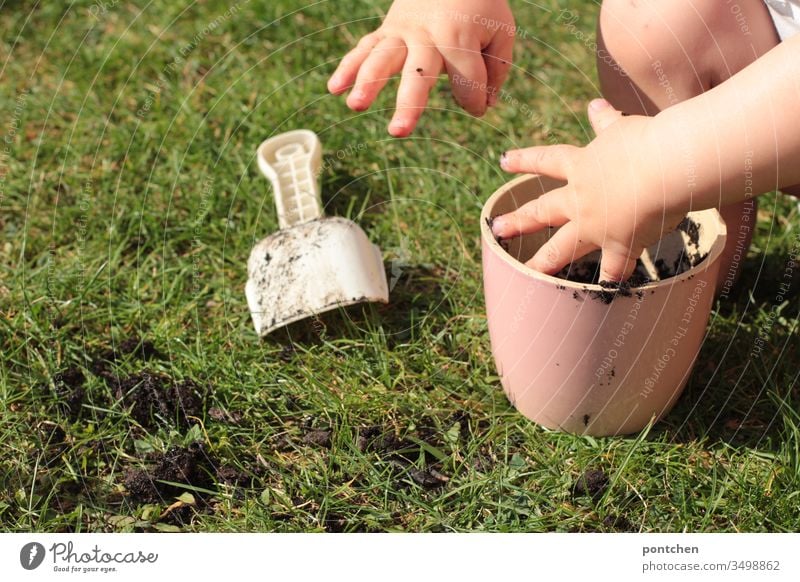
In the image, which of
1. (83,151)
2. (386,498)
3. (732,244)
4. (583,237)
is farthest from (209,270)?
(732,244)

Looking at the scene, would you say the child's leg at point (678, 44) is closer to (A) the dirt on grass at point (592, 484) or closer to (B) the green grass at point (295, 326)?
(B) the green grass at point (295, 326)

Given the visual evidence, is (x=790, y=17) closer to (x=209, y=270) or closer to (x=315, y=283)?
(x=315, y=283)

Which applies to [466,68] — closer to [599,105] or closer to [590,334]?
[599,105]

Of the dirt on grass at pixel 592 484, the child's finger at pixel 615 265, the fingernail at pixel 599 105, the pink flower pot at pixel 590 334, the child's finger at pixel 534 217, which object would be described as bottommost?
the dirt on grass at pixel 592 484

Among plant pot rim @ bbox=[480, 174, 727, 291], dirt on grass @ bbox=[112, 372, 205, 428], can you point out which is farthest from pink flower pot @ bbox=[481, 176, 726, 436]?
dirt on grass @ bbox=[112, 372, 205, 428]

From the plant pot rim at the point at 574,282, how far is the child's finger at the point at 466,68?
12 cm

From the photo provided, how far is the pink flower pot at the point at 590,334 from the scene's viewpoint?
0.92 m

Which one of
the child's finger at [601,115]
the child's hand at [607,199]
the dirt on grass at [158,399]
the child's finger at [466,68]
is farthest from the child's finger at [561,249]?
the dirt on grass at [158,399]

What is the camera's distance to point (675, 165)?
862 mm

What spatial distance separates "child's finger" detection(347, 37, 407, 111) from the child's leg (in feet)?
1.05

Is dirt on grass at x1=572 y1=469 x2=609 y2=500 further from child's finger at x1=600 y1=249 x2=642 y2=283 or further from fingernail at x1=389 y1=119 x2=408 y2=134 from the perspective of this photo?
fingernail at x1=389 y1=119 x2=408 y2=134

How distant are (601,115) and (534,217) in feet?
0.48

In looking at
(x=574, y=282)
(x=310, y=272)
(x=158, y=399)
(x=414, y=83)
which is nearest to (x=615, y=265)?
(x=574, y=282)
